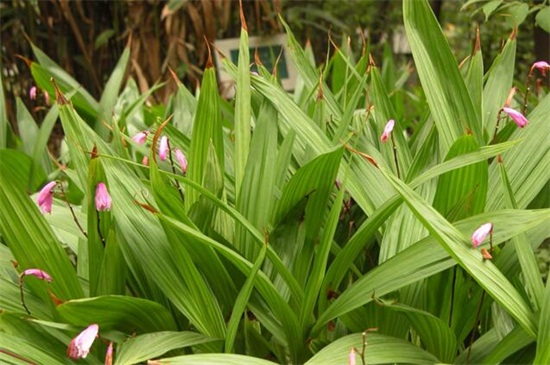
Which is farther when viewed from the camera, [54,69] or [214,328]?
[54,69]

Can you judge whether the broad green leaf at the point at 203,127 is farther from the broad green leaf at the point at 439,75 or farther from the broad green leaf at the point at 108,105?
the broad green leaf at the point at 108,105

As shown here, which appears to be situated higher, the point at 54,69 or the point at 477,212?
the point at 477,212

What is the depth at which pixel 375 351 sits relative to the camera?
42.6 inches

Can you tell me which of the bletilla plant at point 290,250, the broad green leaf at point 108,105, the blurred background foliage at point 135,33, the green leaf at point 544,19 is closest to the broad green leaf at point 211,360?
the bletilla plant at point 290,250

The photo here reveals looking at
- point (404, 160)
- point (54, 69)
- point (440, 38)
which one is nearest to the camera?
point (440, 38)

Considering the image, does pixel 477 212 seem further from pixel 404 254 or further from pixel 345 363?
pixel 345 363

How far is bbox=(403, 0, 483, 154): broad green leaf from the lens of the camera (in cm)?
128

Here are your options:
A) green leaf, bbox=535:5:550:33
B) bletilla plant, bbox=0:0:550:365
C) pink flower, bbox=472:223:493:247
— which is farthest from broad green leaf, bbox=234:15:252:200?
green leaf, bbox=535:5:550:33

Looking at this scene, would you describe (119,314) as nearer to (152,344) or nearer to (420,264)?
(152,344)

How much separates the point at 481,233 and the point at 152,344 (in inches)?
16.9

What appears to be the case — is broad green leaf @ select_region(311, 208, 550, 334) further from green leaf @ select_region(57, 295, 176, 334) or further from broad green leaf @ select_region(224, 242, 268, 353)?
green leaf @ select_region(57, 295, 176, 334)

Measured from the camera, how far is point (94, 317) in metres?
1.10

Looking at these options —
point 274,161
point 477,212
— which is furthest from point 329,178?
point 477,212

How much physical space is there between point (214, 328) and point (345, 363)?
0.71 feet
